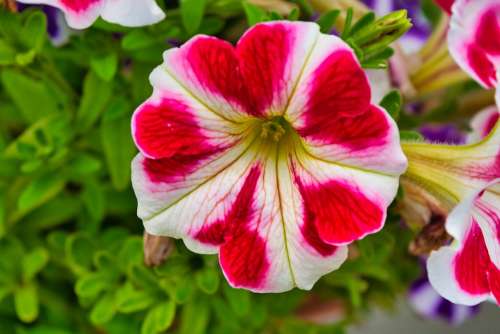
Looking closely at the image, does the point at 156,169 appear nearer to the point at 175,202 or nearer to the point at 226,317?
the point at 175,202

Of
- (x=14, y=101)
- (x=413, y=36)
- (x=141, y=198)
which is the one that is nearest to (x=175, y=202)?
(x=141, y=198)

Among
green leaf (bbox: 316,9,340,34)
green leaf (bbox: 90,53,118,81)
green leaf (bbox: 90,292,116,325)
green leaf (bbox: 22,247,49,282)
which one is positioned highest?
green leaf (bbox: 316,9,340,34)

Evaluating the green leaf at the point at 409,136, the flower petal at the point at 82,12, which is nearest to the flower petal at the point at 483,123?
the green leaf at the point at 409,136

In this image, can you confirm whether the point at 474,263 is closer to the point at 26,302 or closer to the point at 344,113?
the point at 344,113

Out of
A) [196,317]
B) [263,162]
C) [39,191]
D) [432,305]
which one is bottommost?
[432,305]

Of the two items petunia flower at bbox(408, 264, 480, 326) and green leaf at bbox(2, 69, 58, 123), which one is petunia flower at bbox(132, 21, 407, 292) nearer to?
green leaf at bbox(2, 69, 58, 123)

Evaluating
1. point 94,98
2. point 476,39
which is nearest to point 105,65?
point 94,98

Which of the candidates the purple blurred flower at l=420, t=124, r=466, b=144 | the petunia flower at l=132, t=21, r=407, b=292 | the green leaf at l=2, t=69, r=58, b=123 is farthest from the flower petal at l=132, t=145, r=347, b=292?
the purple blurred flower at l=420, t=124, r=466, b=144
